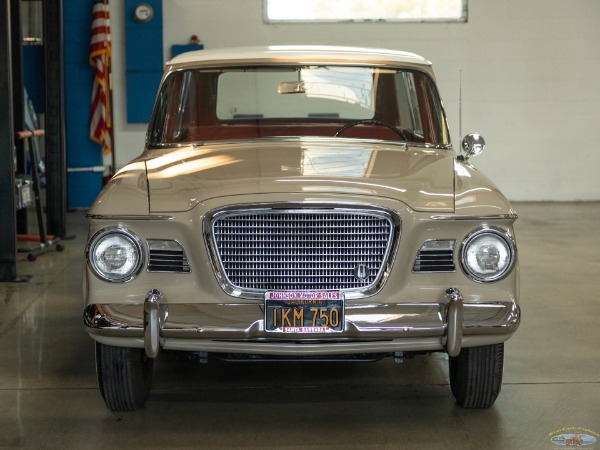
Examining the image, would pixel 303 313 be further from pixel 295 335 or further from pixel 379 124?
pixel 379 124

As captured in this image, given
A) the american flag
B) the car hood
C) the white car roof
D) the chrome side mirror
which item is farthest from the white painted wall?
the car hood

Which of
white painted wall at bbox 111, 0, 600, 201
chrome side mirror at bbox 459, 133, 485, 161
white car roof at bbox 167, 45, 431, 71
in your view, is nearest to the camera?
chrome side mirror at bbox 459, 133, 485, 161

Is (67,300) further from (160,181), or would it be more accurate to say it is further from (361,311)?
(361,311)

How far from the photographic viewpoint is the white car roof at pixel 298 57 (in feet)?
17.0

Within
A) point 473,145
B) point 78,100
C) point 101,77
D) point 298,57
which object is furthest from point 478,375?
point 78,100

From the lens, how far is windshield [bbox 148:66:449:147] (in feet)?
16.8

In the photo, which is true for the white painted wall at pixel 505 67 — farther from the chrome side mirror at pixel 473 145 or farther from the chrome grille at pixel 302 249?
the chrome grille at pixel 302 249

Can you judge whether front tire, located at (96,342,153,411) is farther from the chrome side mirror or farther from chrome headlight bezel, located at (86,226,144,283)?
the chrome side mirror

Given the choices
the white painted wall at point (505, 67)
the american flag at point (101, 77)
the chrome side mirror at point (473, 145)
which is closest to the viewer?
the chrome side mirror at point (473, 145)

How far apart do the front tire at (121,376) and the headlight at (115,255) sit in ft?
1.34

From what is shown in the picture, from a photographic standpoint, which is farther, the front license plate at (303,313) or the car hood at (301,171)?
the car hood at (301,171)

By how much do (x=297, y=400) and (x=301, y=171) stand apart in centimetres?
113

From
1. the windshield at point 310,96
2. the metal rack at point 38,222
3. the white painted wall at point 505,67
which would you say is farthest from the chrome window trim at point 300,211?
the white painted wall at point 505,67

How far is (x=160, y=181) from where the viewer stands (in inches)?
163
